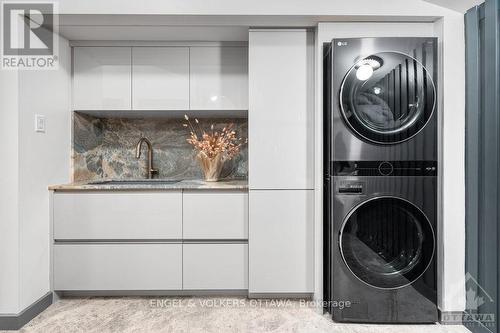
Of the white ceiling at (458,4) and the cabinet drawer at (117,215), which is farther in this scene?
the cabinet drawer at (117,215)

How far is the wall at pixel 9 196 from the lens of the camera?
77.0 inches

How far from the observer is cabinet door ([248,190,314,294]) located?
87.4 inches

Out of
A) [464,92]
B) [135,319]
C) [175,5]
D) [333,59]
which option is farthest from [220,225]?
[464,92]

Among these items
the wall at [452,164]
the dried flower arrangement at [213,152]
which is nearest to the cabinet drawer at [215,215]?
the dried flower arrangement at [213,152]

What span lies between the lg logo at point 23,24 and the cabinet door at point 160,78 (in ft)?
2.08

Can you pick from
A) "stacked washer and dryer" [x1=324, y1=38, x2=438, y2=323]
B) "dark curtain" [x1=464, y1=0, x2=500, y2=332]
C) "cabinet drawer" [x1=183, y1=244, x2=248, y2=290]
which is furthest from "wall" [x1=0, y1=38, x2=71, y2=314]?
"dark curtain" [x1=464, y1=0, x2=500, y2=332]

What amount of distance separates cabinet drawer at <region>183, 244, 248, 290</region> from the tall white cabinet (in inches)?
5.0

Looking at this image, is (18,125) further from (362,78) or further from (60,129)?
(362,78)

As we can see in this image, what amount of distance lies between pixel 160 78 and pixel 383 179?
6.08ft

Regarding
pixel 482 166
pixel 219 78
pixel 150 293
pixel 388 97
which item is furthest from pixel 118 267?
pixel 482 166

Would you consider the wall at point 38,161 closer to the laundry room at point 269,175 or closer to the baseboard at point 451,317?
the laundry room at point 269,175

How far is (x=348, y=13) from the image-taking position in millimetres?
2018

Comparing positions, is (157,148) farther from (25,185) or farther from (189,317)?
(189,317)

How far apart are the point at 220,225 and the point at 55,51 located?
1818 mm
